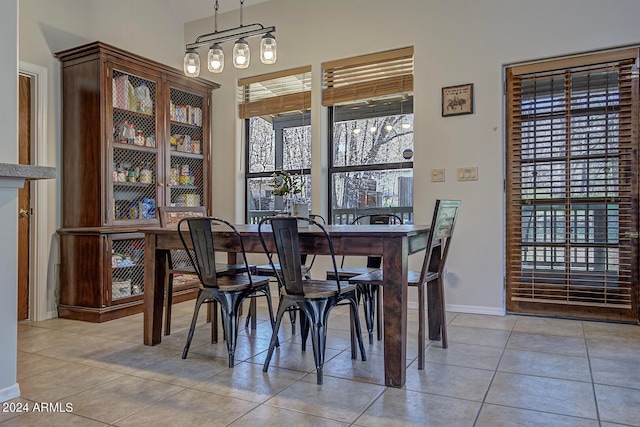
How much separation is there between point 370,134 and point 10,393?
3446 mm

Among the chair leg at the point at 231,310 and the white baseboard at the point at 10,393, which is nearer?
Answer: the white baseboard at the point at 10,393

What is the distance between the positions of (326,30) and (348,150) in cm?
118

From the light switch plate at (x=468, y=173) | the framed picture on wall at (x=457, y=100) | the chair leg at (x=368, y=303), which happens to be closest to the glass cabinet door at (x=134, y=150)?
the chair leg at (x=368, y=303)

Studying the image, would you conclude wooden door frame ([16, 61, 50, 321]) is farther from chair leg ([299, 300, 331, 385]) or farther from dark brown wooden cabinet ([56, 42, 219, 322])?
chair leg ([299, 300, 331, 385])

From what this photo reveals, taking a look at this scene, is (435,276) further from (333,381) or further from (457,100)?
(457,100)

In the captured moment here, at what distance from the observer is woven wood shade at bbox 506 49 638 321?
343cm

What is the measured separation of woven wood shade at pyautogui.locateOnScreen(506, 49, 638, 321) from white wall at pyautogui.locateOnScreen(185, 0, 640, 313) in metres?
0.13

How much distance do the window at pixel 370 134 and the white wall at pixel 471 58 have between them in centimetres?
15

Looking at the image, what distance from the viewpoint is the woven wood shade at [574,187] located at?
3430 millimetres

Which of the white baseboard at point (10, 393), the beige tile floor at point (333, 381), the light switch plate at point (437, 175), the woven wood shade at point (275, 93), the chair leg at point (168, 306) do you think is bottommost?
the beige tile floor at point (333, 381)

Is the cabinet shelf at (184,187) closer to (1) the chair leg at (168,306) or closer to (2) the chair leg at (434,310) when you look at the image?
(1) the chair leg at (168,306)

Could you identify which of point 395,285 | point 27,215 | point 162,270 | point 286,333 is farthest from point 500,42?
point 27,215

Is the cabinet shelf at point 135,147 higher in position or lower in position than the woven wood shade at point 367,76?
lower

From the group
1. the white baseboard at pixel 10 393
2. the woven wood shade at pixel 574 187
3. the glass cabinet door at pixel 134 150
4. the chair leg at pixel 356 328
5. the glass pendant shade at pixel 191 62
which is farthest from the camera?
the glass cabinet door at pixel 134 150
